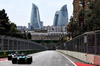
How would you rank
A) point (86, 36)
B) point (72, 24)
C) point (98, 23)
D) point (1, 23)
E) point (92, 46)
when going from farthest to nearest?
point (1, 23) < point (72, 24) < point (98, 23) < point (86, 36) < point (92, 46)

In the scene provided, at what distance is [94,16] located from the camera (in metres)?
40.6

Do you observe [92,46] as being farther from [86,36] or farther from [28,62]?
[28,62]

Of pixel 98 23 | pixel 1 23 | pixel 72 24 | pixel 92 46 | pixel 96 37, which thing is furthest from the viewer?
pixel 1 23

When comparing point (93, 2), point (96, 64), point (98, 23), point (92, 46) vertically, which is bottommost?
point (96, 64)

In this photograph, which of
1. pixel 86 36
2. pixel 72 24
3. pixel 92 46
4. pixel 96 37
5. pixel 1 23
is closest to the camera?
pixel 96 37

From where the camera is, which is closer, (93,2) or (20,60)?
(20,60)

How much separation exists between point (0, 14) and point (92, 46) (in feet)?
270

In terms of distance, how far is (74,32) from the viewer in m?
68.2

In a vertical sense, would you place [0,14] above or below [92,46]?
above

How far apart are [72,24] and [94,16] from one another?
27380mm

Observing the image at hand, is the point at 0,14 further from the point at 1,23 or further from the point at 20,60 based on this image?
the point at 20,60

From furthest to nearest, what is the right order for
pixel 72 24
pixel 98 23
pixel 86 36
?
1. pixel 72 24
2. pixel 98 23
3. pixel 86 36

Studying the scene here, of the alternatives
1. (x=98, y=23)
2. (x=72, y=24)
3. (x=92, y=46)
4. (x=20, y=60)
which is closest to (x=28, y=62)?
(x=20, y=60)

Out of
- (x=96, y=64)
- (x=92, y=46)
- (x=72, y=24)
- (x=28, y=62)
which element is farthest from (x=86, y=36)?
(x=72, y=24)
